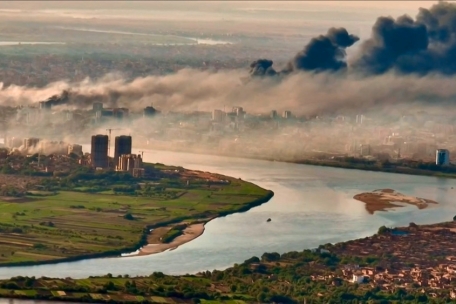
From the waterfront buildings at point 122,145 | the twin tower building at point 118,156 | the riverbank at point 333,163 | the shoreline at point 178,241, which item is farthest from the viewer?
the riverbank at point 333,163

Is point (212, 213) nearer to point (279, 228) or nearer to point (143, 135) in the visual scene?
point (279, 228)

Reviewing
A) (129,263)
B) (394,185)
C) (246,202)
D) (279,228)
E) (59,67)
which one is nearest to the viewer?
(129,263)

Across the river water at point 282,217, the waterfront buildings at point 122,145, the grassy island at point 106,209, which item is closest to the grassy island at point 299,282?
the river water at point 282,217

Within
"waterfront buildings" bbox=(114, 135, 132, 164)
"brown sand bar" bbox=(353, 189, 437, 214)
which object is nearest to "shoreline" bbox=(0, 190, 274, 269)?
"brown sand bar" bbox=(353, 189, 437, 214)

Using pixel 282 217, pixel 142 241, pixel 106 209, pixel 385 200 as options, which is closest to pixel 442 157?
pixel 385 200

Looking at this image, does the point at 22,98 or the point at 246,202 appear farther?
the point at 22,98

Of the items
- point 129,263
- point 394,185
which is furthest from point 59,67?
point 129,263

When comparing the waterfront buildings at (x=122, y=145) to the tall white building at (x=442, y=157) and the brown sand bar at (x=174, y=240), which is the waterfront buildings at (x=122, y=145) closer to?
the tall white building at (x=442, y=157)
